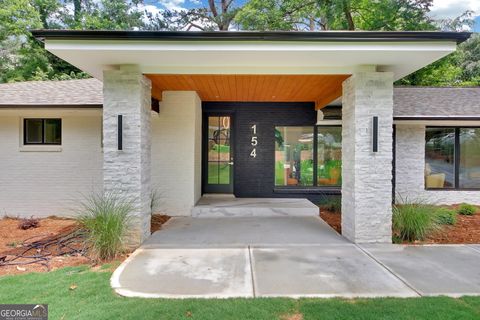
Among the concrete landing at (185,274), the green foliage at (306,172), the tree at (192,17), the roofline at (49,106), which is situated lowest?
the concrete landing at (185,274)

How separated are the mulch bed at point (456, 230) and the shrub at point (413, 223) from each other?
16 centimetres


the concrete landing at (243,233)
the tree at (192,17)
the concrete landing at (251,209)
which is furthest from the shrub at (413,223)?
the tree at (192,17)

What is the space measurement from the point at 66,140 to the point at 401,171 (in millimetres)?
9517

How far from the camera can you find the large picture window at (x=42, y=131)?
7785 millimetres

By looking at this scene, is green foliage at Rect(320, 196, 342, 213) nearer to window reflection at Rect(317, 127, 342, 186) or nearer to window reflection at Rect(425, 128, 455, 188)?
window reflection at Rect(317, 127, 342, 186)

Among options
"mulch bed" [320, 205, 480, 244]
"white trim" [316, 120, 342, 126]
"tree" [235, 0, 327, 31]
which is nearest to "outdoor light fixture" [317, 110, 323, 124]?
"white trim" [316, 120, 342, 126]

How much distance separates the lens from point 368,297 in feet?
10.7

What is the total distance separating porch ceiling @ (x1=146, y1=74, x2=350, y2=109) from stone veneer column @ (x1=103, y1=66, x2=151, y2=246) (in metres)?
0.61

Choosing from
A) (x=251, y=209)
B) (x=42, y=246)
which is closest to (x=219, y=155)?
(x=251, y=209)

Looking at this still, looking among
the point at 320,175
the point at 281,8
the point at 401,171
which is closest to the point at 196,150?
the point at 320,175

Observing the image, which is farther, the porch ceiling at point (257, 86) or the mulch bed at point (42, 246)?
the porch ceiling at point (257, 86)

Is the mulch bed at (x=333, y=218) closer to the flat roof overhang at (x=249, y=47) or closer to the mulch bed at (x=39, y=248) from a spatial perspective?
the flat roof overhang at (x=249, y=47)

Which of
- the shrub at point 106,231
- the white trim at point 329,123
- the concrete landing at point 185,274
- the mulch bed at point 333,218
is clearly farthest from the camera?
the white trim at point 329,123

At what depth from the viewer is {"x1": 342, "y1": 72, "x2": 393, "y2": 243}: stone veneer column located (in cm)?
521
